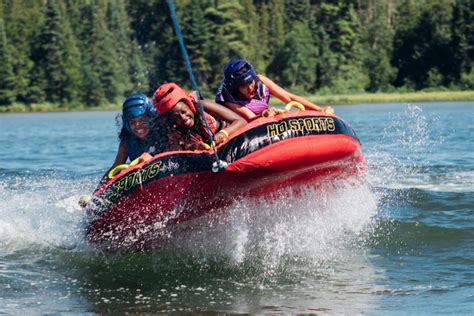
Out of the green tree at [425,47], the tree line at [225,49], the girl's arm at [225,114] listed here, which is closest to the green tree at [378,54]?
the tree line at [225,49]

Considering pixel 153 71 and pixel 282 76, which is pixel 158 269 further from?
pixel 282 76

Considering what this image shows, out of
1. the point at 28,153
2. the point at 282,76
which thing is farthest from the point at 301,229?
the point at 282,76

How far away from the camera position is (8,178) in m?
14.3

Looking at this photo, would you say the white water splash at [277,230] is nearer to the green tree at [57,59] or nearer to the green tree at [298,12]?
the green tree at [57,59]

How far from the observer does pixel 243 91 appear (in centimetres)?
794

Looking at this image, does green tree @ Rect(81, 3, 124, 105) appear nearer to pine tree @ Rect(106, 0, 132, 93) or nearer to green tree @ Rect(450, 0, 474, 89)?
pine tree @ Rect(106, 0, 132, 93)

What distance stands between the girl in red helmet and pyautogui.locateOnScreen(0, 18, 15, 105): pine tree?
59.8m

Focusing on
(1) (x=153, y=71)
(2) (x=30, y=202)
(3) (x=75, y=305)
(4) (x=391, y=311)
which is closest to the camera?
(4) (x=391, y=311)

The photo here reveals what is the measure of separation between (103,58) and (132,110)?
6525cm

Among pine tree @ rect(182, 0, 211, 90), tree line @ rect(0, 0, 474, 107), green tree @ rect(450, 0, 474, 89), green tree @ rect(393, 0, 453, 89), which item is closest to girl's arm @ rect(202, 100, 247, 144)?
pine tree @ rect(182, 0, 211, 90)

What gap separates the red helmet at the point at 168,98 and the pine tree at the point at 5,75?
59.9m

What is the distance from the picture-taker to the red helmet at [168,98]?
732 cm

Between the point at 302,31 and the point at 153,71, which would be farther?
the point at 302,31

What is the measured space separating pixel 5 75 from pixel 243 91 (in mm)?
60915
